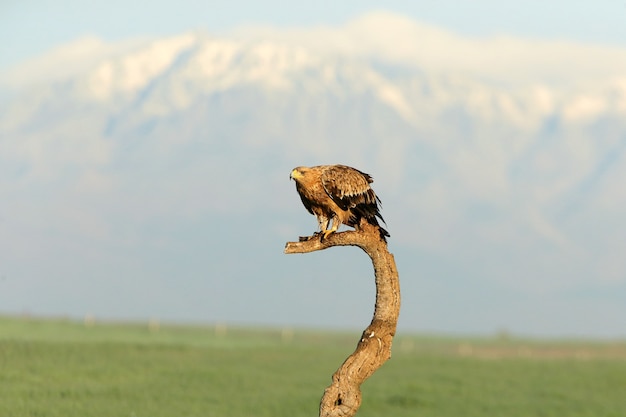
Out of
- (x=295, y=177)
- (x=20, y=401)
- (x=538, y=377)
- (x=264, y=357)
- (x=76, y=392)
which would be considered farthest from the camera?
(x=264, y=357)

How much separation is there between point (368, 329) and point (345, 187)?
1958 millimetres

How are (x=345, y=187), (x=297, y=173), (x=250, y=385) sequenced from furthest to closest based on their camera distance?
(x=250, y=385) < (x=345, y=187) < (x=297, y=173)

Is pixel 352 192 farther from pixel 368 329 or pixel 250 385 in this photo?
pixel 250 385

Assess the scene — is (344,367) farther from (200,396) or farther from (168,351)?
(168,351)

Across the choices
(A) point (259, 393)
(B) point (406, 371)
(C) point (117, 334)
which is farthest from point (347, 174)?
(C) point (117, 334)

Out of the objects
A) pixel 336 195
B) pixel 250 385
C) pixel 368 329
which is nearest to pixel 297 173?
pixel 336 195

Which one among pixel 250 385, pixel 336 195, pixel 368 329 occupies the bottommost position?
pixel 250 385

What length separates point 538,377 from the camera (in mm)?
47312

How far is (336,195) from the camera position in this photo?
565 inches

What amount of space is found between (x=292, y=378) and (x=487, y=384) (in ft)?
25.3

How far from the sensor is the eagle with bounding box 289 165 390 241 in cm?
1437

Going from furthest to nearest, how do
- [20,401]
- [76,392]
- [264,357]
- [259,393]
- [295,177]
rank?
1. [264,357]
2. [259,393]
3. [76,392]
4. [20,401]
5. [295,177]

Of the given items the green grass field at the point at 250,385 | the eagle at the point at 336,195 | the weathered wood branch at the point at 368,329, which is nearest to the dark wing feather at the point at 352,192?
the eagle at the point at 336,195

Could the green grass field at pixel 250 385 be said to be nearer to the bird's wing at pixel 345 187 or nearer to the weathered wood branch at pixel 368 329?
the weathered wood branch at pixel 368 329
